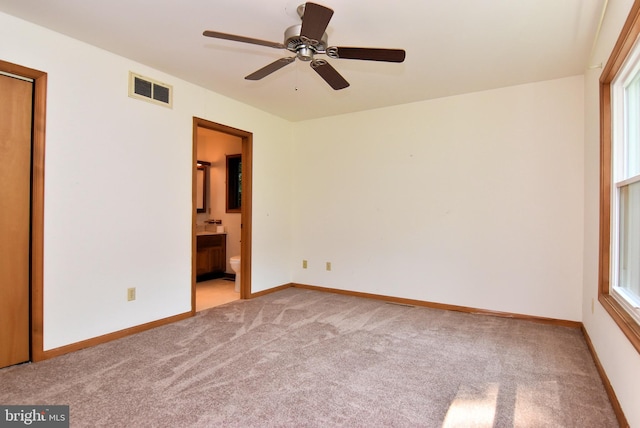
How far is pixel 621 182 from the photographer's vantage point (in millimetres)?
2096

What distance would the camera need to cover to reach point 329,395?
2018 mm

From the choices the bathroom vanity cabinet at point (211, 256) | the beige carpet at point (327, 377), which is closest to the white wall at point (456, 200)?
the beige carpet at point (327, 377)

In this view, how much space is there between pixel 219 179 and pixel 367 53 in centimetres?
421

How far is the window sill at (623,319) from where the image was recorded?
5.21 feet

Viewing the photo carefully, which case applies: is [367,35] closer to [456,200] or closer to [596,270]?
[456,200]

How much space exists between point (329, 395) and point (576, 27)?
9.85ft

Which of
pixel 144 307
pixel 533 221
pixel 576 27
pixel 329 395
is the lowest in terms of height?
pixel 329 395

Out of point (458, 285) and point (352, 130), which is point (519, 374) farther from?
point (352, 130)

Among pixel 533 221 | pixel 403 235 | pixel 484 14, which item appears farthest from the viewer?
pixel 403 235

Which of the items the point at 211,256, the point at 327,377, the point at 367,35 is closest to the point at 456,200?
→ the point at 367,35

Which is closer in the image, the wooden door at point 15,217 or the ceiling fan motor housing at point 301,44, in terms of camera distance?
the ceiling fan motor housing at point 301,44

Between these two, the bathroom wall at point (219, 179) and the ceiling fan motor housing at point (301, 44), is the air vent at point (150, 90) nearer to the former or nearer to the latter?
the ceiling fan motor housing at point (301, 44)

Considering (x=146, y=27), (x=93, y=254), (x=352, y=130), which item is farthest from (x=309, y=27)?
(x=352, y=130)

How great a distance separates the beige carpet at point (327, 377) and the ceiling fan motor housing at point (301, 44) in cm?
210
